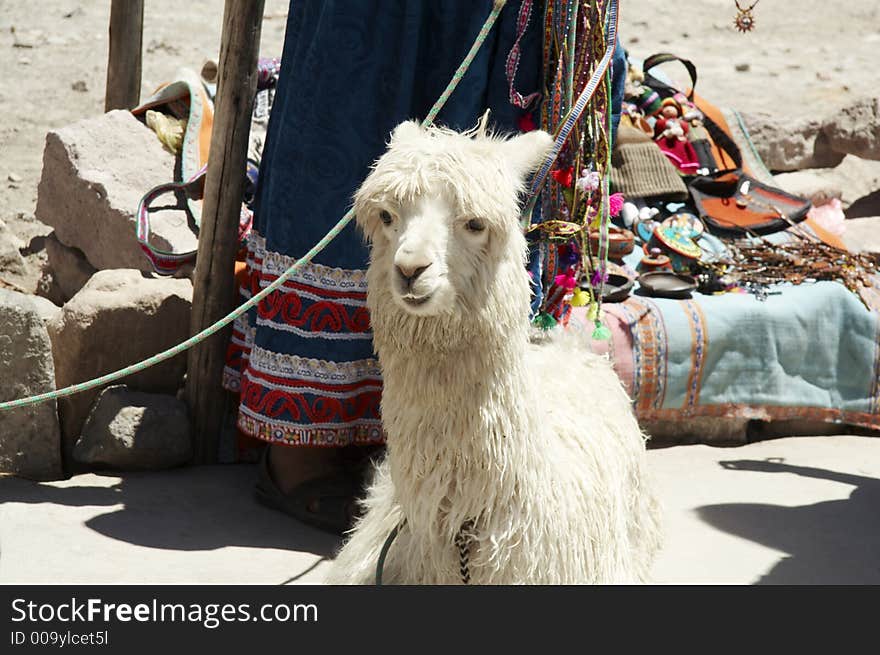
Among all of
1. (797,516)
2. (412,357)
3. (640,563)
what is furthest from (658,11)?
(412,357)

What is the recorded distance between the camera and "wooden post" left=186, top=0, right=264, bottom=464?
4.39m

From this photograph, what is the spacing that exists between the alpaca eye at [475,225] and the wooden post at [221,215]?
213 cm

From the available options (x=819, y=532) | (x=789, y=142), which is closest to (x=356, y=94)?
(x=819, y=532)

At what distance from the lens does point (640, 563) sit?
3.68 m

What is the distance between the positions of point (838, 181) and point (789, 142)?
0.79m

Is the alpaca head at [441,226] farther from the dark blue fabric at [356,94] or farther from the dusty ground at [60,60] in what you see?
the dusty ground at [60,60]

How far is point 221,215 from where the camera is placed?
4562mm

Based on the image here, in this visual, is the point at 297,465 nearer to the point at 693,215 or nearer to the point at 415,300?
the point at 415,300

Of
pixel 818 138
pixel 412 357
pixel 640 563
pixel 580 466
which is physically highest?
pixel 818 138

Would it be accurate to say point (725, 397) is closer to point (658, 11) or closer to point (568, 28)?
point (568, 28)

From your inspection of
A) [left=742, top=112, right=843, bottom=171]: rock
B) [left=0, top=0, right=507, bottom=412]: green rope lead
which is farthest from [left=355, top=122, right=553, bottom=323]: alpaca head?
[left=742, top=112, right=843, bottom=171]: rock

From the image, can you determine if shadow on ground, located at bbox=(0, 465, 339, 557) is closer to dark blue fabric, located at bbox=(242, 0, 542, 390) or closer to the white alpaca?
dark blue fabric, located at bbox=(242, 0, 542, 390)

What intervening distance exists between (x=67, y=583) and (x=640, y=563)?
1.82 metres

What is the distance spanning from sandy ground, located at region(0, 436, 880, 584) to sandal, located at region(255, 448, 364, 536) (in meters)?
0.05
